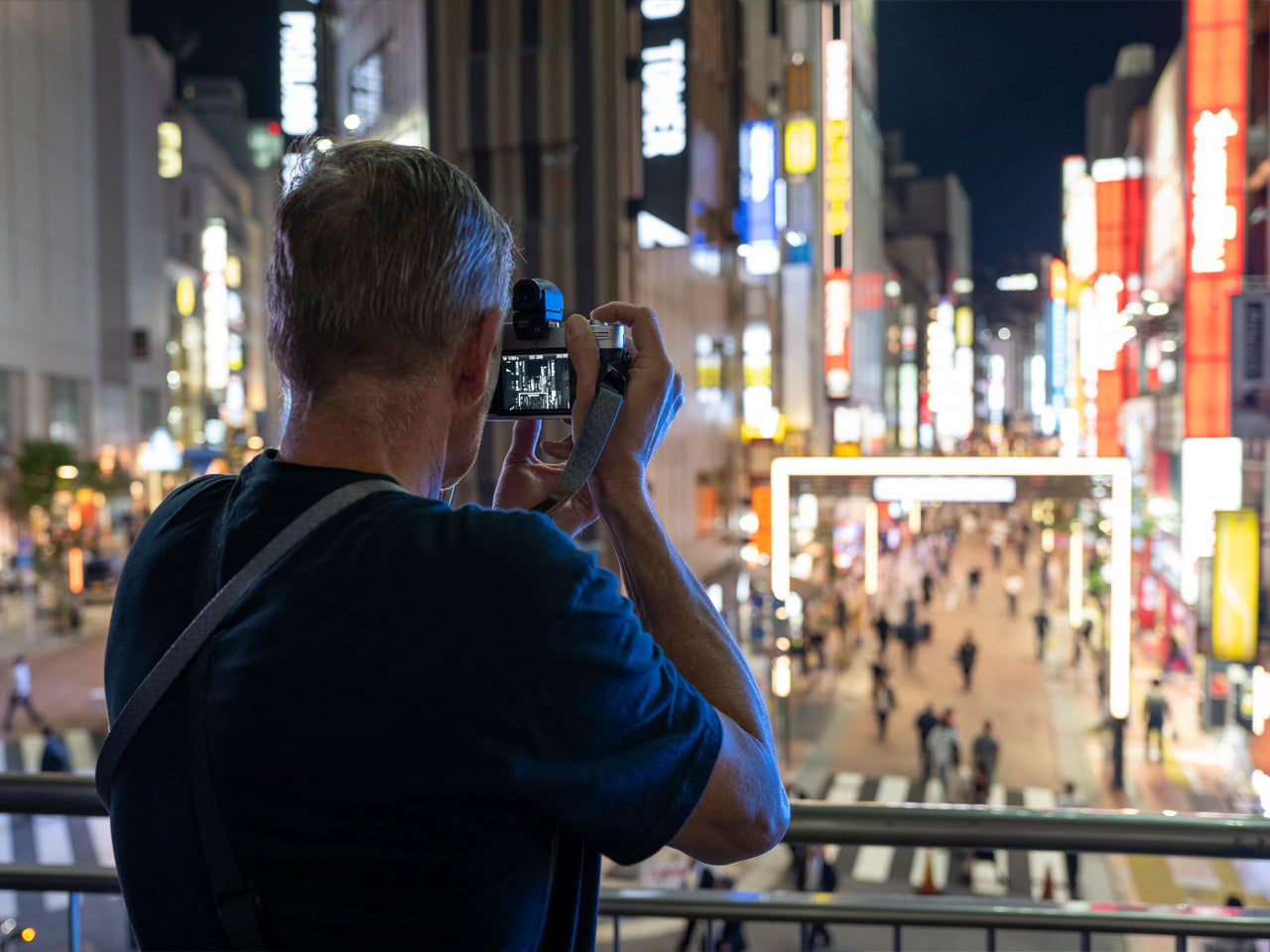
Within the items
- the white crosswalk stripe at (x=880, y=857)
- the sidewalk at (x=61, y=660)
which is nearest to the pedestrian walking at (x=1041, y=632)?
the white crosswalk stripe at (x=880, y=857)

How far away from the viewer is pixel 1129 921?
2254 mm

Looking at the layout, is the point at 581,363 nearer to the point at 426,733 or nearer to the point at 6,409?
the point at 426,733

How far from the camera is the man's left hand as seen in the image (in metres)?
1.65

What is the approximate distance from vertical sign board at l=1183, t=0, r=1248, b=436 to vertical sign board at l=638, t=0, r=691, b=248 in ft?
28.1

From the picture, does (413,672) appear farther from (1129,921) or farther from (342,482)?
(1129,921)

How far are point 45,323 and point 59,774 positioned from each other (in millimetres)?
39531

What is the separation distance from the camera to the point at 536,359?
60.9 inches

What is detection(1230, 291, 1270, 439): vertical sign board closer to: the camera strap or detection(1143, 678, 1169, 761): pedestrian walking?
detection(1143, 678, 1169, 761): pedestrian walking

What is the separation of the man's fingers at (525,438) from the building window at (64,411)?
39.8 meters

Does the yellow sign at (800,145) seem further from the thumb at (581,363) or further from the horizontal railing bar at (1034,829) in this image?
the thumb at (581,363)

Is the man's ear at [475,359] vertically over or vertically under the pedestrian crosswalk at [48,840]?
over

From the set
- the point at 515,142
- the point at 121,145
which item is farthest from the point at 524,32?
the point at 121,145

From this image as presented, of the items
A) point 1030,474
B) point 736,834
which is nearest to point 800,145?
point 1030,474

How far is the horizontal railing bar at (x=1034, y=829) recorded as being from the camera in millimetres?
2131
